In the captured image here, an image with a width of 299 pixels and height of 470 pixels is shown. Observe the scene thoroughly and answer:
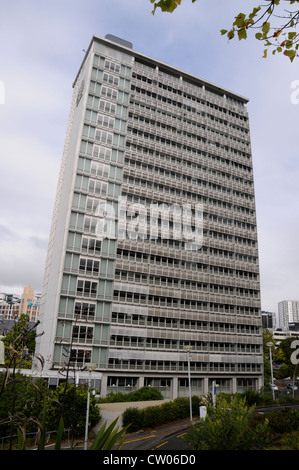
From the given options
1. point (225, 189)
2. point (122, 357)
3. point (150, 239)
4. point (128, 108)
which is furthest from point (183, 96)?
point (122, 357)

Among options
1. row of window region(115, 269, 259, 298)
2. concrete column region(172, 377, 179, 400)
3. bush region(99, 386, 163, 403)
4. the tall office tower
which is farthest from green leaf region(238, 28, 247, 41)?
concrete column region(172, 377, 179, 400)

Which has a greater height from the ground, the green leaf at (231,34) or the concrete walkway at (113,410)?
the green leaf at (231,34)

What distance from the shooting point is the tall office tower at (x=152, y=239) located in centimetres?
5141

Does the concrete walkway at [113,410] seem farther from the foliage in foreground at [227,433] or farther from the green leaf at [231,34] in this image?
the green leaf at [231,34]

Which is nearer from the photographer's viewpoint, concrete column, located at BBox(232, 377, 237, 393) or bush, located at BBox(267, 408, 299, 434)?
bush, located at BBox(267, 408, 299, 434)

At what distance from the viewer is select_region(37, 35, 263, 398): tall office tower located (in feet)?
169

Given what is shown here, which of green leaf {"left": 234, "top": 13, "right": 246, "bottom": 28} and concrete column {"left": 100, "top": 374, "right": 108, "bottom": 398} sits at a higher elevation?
green leaf {"left": 234, "top": 13, "right": 246, "bottom": 28}

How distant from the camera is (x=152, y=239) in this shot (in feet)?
191

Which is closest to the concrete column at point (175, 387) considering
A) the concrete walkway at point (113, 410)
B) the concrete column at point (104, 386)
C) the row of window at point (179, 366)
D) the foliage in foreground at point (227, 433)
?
the row of window at point (179, 366)

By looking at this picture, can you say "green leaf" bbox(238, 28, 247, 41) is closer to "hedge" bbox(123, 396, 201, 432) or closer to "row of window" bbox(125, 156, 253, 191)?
"hedge" bbox(123, 396, 201, 432)

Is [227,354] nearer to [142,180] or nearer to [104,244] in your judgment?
[104,244]

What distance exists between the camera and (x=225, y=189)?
71250 millimetres

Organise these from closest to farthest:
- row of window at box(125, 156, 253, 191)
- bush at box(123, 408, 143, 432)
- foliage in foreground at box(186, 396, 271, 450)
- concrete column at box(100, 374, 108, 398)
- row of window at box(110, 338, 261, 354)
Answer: foliage in foreground at box(186, 396, 271, 450), bush at box(123, 408, 143, 432), concrete column at box(100, 374, 108, 398), row of window at box(110, 338, 261, 354), row of window at box(125, 156, 253, 191)

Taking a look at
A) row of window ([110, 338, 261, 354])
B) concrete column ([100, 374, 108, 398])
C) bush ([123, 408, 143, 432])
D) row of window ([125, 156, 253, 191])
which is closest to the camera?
bush ([123, 408, 143, 432])
